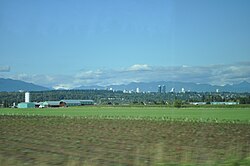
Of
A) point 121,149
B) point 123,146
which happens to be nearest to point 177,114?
point 123,146

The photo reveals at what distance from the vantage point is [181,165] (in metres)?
8.24

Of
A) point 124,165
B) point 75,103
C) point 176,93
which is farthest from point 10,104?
point 124,165

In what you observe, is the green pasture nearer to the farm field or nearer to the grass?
the farm field

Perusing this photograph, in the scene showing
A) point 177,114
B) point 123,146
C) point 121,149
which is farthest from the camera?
point 177,114

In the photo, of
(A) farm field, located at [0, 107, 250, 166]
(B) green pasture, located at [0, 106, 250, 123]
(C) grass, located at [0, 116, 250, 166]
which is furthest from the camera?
(B) green pasture, located at [0, 106, 250, 123]

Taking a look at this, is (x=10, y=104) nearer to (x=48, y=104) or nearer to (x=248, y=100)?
(x=48, y=104)

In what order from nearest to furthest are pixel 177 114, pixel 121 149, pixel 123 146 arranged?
1. pixel 121 149
2. pixel 123 146
3. pixel 177 114

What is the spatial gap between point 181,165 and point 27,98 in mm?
184009

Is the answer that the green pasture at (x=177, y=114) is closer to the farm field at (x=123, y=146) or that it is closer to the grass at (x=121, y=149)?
the farm field at (x=123, y=146)

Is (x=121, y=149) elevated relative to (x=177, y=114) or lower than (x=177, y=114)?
lower

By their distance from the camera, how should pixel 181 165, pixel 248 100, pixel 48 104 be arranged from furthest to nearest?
1. pixel 48 104
2. pixel 248 100
3. pixel 181 165

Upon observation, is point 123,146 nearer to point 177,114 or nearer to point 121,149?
point 121,149

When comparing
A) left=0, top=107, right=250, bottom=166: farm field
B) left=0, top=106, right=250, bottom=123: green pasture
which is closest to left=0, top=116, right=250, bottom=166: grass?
left=0, top=107, right=250, bottom=166: farm field

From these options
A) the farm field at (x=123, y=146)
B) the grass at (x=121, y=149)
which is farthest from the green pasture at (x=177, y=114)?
the grass at (x=121, y=149)
